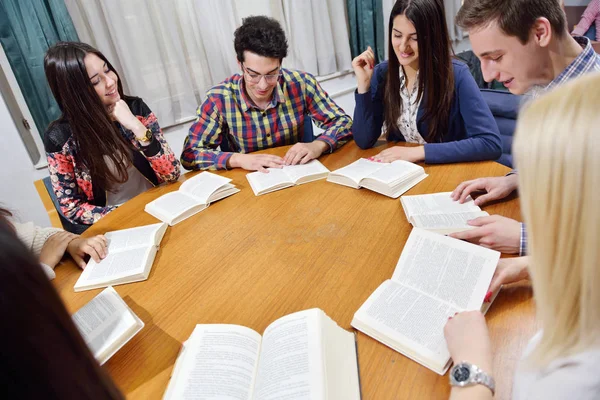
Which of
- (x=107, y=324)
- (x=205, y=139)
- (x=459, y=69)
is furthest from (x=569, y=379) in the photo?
(x=205, y=139)

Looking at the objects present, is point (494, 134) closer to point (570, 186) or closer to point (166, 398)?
point (570, 186)

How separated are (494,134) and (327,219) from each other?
0.75m

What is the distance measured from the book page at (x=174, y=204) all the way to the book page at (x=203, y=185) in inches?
0.9

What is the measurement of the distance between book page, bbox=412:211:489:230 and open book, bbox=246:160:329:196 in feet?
1.59

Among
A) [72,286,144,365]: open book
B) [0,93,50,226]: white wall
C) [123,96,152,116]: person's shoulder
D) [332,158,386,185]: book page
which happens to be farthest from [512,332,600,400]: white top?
[0,93,50,226]: white wall

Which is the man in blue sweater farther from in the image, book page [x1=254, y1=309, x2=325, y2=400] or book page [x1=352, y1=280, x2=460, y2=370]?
book page [x1=254, y1=309, x2=325, y2=400]

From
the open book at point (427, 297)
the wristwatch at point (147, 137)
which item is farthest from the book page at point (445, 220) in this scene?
the wristwatch at point (147, 137)

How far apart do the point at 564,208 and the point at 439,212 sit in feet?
2.18

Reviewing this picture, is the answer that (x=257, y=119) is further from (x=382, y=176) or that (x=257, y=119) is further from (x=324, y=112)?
(x=382, y=176)

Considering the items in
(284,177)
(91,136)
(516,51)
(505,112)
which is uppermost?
(516,51)

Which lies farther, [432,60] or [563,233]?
[432,60]

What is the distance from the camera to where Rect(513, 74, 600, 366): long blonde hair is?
1.36ft

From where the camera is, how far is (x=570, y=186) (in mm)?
426

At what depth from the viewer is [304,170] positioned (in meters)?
1.49
